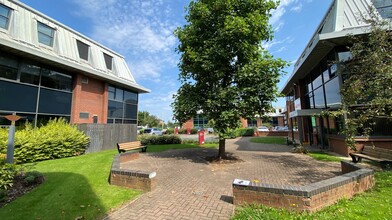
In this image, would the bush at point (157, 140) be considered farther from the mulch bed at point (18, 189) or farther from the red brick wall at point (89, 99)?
the mulch bed at point (18, 189)

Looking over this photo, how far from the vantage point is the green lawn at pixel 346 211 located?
364 cm

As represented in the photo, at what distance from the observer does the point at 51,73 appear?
544 inches

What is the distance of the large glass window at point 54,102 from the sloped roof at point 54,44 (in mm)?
1994

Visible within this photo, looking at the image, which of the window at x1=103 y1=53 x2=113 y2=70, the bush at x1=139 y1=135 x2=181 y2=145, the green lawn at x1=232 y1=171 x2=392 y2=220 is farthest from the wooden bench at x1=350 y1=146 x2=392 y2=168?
the window at x1=103 y1=53 x2=113 y2=70

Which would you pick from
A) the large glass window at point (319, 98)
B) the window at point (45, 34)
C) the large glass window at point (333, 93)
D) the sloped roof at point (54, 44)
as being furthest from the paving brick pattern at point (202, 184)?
the window at point (45, 34)

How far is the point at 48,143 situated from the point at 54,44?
805 centimetres

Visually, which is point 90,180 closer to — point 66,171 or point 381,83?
point 66,171

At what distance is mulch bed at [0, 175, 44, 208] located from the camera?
498cm

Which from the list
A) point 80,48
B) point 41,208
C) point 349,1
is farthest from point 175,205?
point 80,48

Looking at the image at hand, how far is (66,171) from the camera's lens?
776cm

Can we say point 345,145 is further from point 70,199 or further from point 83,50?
point 83,50

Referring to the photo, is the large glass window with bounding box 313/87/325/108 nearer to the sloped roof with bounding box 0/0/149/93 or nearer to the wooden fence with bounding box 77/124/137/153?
the wooden fence with bounding box 77/124/137/153

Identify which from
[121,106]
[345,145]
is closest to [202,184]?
[345,145]

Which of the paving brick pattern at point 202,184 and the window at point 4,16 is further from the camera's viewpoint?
the window at point 4,16
